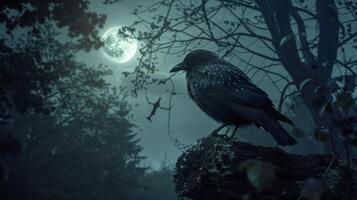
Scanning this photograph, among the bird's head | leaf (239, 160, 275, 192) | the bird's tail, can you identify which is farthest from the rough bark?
the bird's head

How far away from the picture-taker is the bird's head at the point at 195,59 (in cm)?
591

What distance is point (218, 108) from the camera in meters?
4.89

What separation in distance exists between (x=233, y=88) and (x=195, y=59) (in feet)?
4.68

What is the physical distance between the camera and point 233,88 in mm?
4809

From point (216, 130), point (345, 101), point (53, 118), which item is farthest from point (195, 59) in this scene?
point (53, 118)

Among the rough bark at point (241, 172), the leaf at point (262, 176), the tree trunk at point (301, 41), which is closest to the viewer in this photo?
the leaf at point (262, 176)

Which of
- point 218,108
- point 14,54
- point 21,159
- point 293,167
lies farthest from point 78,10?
point 21,159

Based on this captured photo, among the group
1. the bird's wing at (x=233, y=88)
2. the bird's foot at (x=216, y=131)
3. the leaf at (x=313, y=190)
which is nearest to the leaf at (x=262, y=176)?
the leaf at (x=313, y=190)

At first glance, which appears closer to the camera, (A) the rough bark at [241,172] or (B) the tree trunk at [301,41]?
(A) the rough bark at [241,172]

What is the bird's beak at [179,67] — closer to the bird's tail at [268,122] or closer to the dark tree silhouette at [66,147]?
the bird's tail at [268,122]

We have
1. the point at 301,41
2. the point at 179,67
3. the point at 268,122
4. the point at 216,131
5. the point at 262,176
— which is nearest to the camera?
the point at 262,176

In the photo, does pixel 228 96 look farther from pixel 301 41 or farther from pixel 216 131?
pixel 301 41

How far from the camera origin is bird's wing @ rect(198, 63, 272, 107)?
4363mm

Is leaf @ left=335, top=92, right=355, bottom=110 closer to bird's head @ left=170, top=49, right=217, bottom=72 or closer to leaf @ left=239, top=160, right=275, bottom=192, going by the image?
leaf @ left=239, top=160, right=275, bottom=192
